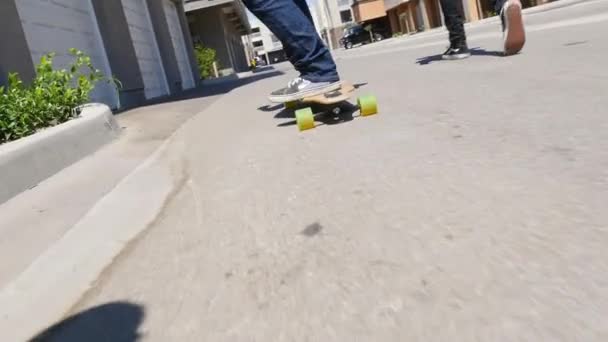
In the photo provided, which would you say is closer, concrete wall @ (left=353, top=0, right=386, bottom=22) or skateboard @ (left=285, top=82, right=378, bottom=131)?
skateboard @ (left=285, top=82, right=378, bottom=131)

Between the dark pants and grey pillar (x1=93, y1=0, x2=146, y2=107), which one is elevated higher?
grey pillar (x1=93, y1=0, x2=146, y2=107)

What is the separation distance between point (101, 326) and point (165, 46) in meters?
13.5

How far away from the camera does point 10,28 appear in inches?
209

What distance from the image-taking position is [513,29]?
459 cm

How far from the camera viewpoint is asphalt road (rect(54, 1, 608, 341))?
0.93 meters

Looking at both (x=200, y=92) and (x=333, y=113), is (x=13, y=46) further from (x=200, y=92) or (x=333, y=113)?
(x=200, y=92)

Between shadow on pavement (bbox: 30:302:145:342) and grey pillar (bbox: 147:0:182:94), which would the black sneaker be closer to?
shadow on pavement (bbox: 30:302:145:342)

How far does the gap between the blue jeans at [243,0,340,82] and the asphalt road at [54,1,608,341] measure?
87cm

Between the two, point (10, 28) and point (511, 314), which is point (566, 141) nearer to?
point (511, 314)

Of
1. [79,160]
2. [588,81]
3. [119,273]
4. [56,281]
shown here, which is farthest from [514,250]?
[79,160]

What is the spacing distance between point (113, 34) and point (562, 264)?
922 cm

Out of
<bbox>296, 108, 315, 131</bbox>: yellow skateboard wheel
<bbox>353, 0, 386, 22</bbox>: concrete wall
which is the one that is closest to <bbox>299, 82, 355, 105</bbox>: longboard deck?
<bbox>296, 108, 315, 131</bbox>: yellow skateboard wheel

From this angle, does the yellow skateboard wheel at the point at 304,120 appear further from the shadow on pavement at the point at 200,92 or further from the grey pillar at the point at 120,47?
the grey pillar at the point at 120,47

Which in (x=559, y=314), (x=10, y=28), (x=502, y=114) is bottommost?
(x=559, y=314)
